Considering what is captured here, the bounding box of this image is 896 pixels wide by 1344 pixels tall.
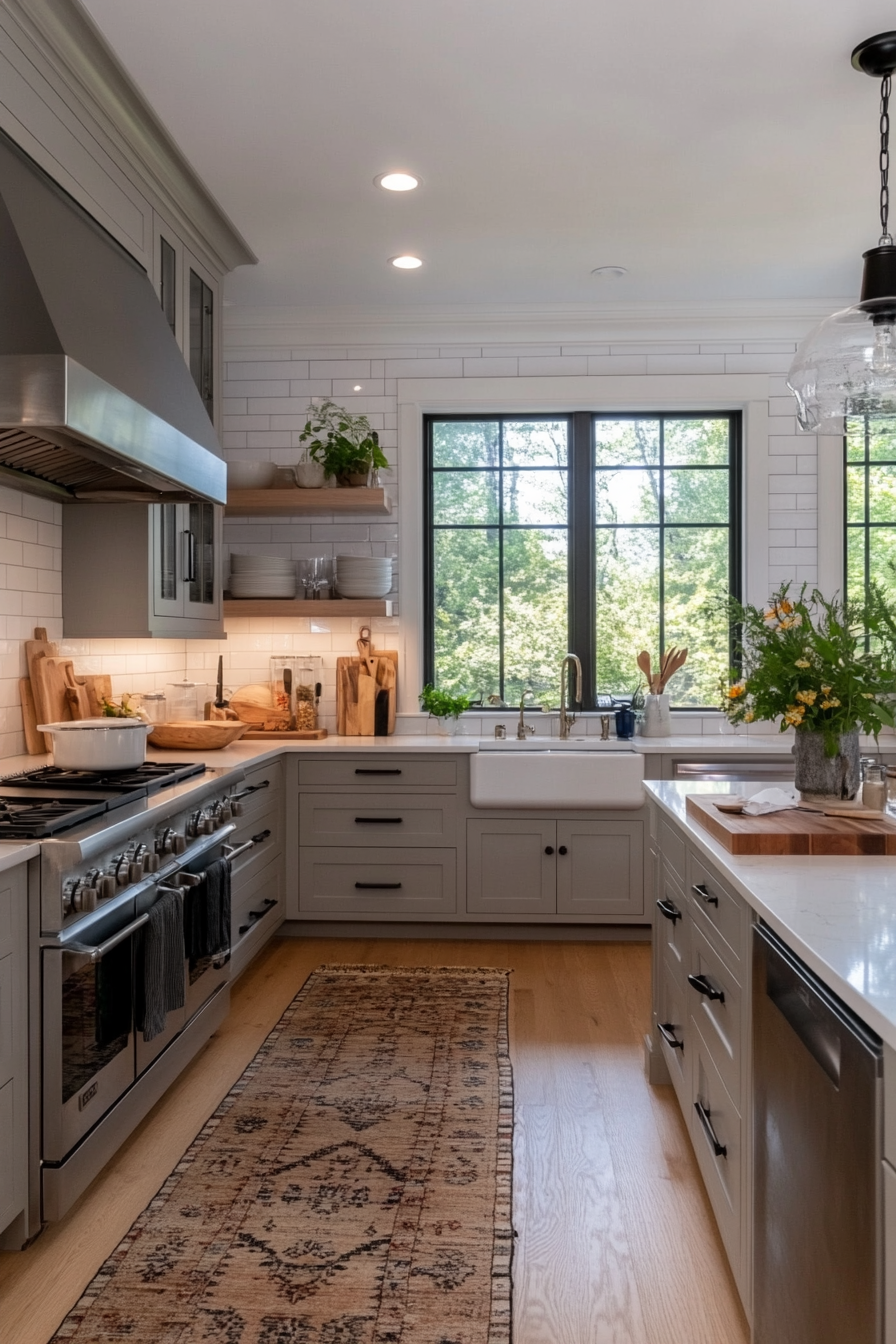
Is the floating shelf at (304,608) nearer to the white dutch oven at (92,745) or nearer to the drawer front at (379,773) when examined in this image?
the drawer front at (379,773)

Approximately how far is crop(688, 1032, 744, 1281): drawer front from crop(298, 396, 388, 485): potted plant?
10.5 feet

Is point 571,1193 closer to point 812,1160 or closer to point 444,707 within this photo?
point 812,1160

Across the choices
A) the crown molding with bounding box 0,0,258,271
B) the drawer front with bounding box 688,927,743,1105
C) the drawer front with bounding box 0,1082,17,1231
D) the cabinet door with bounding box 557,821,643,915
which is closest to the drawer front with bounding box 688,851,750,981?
the drawer front with bounding box 688,927,743,1105

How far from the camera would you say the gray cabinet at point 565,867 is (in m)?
4.48

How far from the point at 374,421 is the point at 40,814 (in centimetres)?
325

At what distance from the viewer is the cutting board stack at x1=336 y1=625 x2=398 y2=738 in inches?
197

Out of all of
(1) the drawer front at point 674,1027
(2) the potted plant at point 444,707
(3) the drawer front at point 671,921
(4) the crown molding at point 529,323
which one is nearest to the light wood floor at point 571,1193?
(1) the drawer front at point 674,1027

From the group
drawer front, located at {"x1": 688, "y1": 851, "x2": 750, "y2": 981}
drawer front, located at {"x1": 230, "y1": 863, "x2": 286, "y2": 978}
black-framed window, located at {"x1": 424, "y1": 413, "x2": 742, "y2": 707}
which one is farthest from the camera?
black-framed window, located at {"x1": 424, "y1": 413, "x2": 742, "y2": 707}

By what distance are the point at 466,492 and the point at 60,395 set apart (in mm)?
3112

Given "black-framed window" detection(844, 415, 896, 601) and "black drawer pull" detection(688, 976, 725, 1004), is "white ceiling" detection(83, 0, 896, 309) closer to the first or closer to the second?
"black-framed window" detection(844, 415, 896, 601)

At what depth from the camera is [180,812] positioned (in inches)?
117

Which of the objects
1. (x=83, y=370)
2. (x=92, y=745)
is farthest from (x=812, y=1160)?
(x=92, y=745)

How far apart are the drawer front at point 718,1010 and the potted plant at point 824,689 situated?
0.48 m

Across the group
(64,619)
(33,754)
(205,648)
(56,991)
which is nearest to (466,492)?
(205,648)
